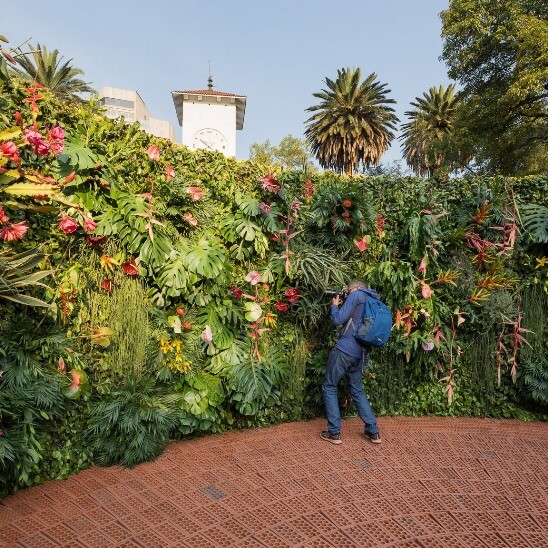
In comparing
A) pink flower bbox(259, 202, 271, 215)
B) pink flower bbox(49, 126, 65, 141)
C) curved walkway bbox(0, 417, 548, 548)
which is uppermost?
pink flower bbox(49, 126, 65, 141)

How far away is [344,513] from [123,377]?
6.73 ft

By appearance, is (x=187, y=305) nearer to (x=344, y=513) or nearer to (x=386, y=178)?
(x=344, y=513)

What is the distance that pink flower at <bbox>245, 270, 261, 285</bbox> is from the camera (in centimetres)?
429

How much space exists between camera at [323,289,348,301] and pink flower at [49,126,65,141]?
8.84 feet

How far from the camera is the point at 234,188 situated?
14.5 feet

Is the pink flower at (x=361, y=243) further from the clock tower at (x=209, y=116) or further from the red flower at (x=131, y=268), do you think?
the clock tower at (x=209, y=116)

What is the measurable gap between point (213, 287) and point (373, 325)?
1.54 m

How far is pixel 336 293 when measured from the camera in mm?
4309

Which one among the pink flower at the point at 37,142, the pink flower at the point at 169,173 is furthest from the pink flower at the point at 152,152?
the pink flower at the point at 37,142

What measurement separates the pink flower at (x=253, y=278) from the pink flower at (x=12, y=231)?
2008 millimetres

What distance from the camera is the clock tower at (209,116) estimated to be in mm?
20766

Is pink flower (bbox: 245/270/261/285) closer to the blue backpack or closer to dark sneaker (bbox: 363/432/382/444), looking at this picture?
the blue backpack

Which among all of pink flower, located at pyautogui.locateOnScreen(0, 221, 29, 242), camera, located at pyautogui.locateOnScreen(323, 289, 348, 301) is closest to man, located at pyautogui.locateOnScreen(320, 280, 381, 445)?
camera, located at pyautogui.locateOnScreen(323, 289, 348, 301)

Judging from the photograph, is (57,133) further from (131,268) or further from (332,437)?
(332,437)
